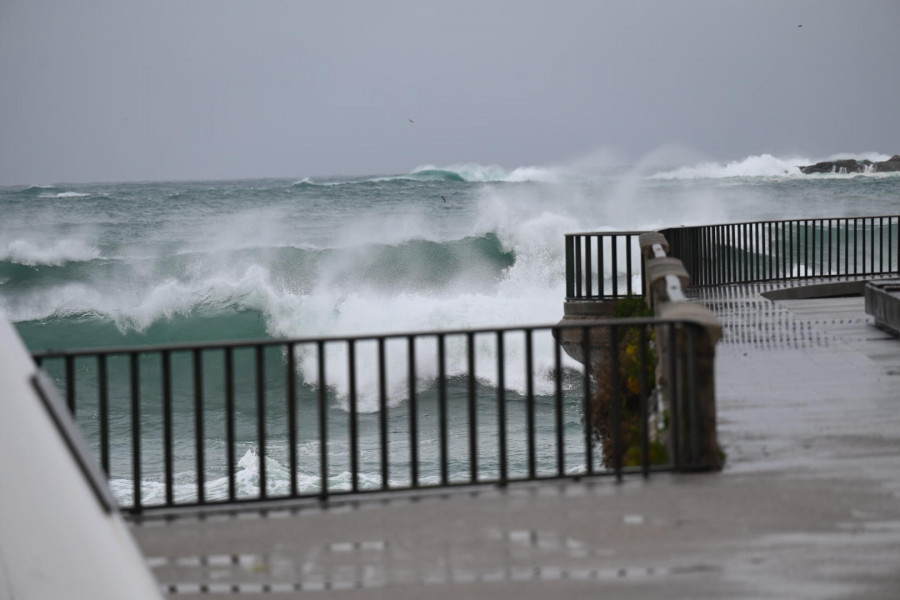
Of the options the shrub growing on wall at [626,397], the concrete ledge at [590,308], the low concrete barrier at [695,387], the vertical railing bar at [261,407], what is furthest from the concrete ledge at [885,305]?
the vertical railing bar at [261,407]

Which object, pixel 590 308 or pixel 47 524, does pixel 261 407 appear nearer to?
pixel 47 524

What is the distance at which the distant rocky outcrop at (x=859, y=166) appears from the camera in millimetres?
88819

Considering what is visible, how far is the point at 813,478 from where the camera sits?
21.8ft

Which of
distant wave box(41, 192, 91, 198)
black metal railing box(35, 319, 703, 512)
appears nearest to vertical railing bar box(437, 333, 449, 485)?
black metal railing box(35, 319, 703, 512)

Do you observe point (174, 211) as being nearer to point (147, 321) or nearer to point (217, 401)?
point (147, 321)

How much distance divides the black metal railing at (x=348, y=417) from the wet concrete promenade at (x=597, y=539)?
325mm

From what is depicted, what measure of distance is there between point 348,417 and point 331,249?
24102 mm

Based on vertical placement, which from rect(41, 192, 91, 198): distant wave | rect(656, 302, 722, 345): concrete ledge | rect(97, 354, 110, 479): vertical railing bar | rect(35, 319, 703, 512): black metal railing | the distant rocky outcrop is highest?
the distant rocky outcrop

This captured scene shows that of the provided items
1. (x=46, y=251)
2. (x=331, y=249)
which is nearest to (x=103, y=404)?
(x=331, y=249)

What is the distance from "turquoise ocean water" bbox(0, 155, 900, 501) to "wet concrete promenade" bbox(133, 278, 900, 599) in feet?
38.8

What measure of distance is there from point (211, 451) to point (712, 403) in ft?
55.5

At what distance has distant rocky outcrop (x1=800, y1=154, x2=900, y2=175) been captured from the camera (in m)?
88.8

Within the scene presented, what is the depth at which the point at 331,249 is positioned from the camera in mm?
49969

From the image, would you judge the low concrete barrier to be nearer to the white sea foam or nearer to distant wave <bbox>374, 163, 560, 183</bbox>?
the white sea foam
